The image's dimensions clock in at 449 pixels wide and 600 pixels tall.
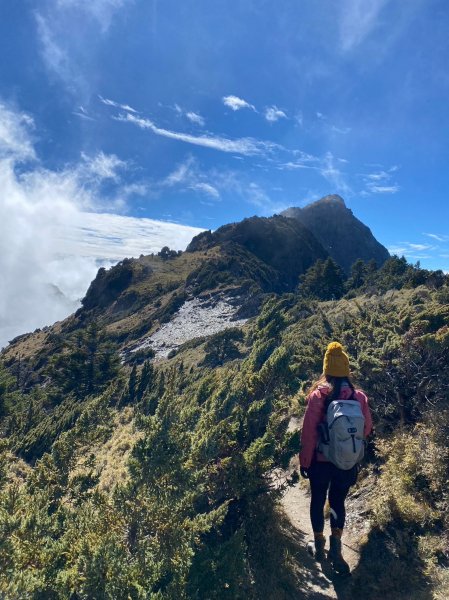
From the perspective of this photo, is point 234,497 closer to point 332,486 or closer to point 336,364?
point 332,486

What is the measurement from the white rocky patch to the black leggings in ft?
143

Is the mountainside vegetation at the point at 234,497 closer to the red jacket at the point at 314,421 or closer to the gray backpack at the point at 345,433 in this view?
the red jacket at the point at 314,421

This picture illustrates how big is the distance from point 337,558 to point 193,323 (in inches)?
2128

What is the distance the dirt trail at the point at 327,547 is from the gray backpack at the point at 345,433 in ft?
4.72

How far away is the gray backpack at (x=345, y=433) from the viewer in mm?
4305

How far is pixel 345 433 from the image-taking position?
14.1 ft

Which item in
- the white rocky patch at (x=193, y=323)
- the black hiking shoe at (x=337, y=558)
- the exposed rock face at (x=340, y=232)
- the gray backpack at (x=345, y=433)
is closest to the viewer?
the gray backpack at (x=345, y=433)

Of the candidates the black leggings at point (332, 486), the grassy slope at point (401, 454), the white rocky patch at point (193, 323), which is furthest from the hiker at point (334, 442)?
the white rocky patch at point (193, 323)

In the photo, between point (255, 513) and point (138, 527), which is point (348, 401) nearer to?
point (255, 513)

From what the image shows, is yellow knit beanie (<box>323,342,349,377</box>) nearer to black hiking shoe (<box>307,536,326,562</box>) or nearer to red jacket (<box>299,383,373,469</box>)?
red jacket (<box>299,383,373,469</box>)

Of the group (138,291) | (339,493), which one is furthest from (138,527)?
(138,291)

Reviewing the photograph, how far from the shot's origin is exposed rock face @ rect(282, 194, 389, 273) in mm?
152250

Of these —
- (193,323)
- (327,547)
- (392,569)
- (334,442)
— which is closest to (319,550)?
(327,547)

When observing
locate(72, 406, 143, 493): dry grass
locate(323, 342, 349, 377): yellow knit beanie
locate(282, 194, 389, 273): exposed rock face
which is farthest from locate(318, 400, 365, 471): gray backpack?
locate(282, 194, 389, 273): exposed rock face
